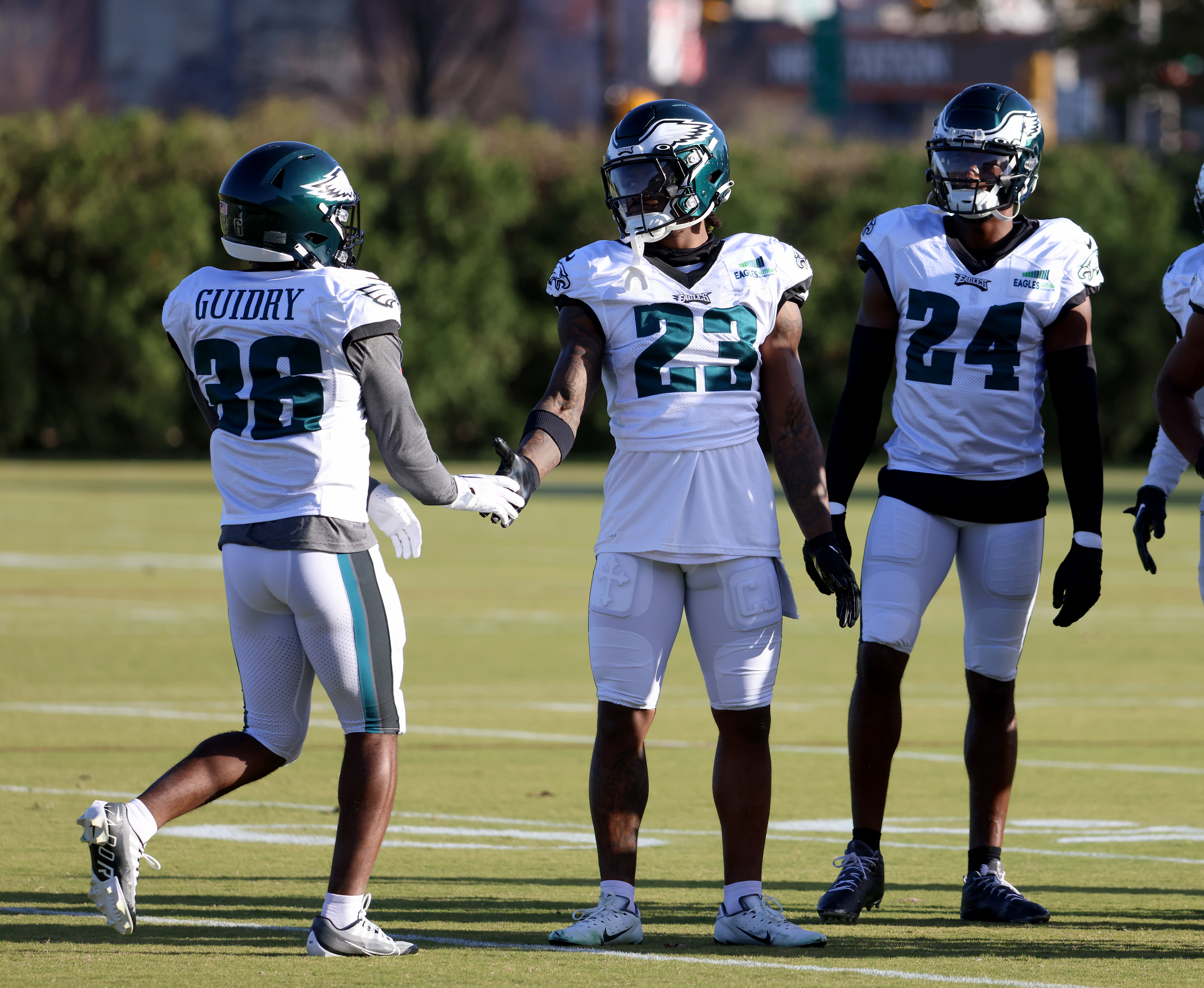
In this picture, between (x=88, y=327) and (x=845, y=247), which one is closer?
(x=88, y=327)

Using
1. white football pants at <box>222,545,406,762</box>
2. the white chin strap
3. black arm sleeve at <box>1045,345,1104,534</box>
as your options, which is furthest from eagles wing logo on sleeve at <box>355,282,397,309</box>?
black arm sleeve at <box>1045,345,1104,534</box>

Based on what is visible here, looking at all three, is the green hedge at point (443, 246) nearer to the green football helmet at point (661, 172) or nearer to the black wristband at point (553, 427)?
the green football helmet at point (661, 172)

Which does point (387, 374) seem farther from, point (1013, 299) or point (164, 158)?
point (164, 158)

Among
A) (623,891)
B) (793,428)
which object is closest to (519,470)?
(793,428)

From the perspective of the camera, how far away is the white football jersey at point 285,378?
5.24 metres

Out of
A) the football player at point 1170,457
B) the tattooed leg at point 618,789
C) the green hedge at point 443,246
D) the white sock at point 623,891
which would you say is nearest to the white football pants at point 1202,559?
the football player at point 1170,457

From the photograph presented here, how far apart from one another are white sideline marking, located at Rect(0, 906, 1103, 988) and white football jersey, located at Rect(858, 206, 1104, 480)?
5.42ft

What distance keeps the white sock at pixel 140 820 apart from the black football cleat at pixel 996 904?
2265mm

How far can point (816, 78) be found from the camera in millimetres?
35969

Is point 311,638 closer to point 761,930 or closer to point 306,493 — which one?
point 306,493

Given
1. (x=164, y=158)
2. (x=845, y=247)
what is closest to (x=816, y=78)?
(x=845, y=247)

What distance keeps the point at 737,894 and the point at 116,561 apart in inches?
Result: 459

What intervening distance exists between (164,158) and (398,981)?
89.2 ft

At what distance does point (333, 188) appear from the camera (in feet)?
18.0
